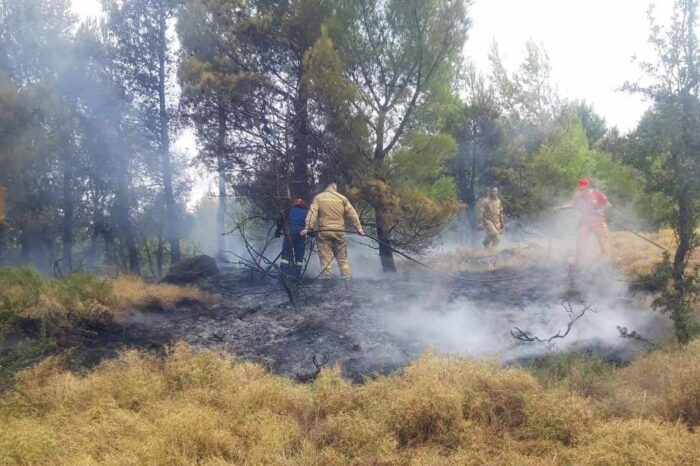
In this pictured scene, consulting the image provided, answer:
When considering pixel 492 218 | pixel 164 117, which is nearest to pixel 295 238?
pixel 492 218

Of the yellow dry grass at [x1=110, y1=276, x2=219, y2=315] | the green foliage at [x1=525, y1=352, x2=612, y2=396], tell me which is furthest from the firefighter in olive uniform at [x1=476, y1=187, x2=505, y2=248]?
the green foliage at [x1=525, y1=352, x2=612, y2=396]

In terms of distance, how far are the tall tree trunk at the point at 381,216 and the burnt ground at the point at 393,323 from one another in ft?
2.86

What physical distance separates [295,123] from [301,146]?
1.86 ft

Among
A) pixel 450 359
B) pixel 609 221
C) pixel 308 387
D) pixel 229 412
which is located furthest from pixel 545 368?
pixel 609 221

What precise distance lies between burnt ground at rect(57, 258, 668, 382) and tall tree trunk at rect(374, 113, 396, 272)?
87cm

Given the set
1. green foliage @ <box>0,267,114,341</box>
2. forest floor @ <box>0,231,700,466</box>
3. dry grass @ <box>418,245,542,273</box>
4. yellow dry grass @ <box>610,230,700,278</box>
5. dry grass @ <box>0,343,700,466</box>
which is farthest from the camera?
dry grass @ <box>418,245,542,273</box>

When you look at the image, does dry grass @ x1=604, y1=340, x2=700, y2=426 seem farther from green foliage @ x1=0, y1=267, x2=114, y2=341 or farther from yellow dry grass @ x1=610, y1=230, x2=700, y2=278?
green foliage @ x1=0, y1=267, x2=114, y2=341

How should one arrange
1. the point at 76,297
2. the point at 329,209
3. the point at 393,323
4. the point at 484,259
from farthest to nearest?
1. the point at 484,259
2. the point at 329,209
3. the point at 76,297
4. the point at 393,323

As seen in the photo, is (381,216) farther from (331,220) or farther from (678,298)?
(678,298)

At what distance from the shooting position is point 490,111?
1853cm

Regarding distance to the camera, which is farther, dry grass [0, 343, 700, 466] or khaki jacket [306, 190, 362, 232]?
khaki jacket [306, 190, 362, 232]

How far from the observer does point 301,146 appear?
1124 centimetres

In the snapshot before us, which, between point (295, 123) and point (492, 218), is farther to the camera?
point (492, 218)

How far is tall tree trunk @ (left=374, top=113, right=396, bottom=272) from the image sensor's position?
10.5m
